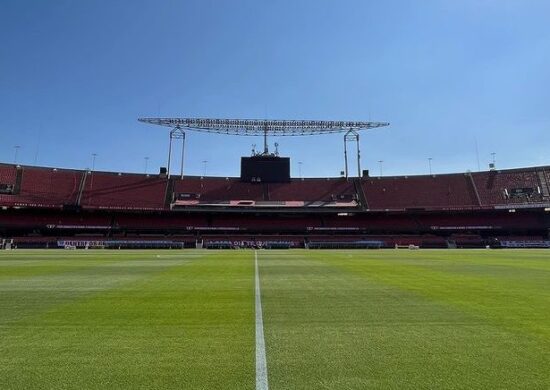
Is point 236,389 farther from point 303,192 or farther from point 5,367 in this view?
point 303,192

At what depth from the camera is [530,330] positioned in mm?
6840

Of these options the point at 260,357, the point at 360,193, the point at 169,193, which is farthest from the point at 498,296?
the point at 169,193

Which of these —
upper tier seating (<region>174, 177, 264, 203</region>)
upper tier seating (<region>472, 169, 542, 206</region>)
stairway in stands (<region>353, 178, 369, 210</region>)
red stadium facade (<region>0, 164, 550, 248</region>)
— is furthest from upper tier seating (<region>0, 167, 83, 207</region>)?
upper tier seating (<region>472, 169, 542, 206</region>)

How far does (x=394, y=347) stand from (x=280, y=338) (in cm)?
180

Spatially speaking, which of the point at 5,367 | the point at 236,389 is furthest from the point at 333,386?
the point at 5,367

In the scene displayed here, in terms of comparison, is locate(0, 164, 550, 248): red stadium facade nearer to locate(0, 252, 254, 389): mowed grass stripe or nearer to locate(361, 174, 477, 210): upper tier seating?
locate(361, 174, 477, 210): upper tier seating

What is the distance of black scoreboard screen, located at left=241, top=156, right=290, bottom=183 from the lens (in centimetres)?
7681

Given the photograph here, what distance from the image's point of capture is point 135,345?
234 inches

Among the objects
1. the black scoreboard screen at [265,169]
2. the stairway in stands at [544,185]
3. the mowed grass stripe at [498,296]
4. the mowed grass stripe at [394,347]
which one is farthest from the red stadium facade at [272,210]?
the mowed grass stripe at [394,347]

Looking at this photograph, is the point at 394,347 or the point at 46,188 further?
the point at 46,188

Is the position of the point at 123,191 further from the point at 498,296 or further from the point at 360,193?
the point at 498,296

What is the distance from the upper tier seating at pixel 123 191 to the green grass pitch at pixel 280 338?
58.8m

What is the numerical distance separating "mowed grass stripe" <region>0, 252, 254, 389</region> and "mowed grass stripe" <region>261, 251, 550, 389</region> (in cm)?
64

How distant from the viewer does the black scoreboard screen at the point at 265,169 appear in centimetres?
7681
